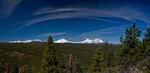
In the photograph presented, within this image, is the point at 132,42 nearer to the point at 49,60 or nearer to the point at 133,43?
the point at 133,43

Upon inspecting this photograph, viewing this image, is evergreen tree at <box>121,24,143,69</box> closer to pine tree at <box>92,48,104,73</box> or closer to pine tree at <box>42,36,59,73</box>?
pine tree at <box>92,48,104,73</box>

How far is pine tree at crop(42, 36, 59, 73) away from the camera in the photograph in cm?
4378

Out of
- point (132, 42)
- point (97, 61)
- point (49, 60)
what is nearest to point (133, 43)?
point (132, 42)

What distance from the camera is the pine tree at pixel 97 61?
60444mm

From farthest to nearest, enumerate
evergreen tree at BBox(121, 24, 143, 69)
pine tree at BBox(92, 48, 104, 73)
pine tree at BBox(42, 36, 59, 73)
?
pine tree at BBox(92, 48, 104, 73)
evergreen tree at BBox(121, 24, 143, 69)
pine tree at BBox(42, 36, 59, 73)

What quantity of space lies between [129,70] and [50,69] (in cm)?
1465

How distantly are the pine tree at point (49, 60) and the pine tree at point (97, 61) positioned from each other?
713 inches

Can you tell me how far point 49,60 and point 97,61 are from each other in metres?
19.9

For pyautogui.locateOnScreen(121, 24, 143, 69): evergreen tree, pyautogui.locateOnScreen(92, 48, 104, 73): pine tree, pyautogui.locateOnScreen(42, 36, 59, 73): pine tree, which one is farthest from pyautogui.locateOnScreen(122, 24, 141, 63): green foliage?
pyautogui.locateOnScreen(42, 36, 59, 73): pine tree

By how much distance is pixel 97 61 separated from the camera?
201 ft

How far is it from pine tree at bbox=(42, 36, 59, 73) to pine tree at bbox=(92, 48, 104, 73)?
1812 centimetres

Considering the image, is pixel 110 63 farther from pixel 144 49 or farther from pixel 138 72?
pixel 138 72

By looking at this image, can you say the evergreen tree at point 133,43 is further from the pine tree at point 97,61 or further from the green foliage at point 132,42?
the pine tree at point 97,61

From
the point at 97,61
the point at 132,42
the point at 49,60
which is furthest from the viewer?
the point at 97,61
